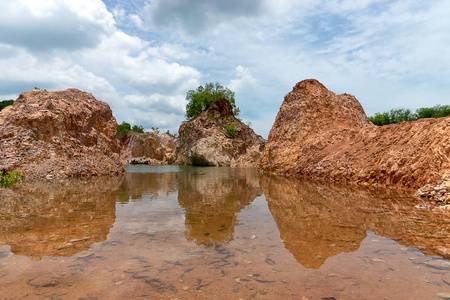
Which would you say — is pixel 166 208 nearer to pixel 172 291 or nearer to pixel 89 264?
pixel 89 264

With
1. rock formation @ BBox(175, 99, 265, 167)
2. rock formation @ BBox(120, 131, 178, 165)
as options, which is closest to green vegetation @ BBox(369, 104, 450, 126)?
rock formation @ BBox(175, 99, 265, 167)

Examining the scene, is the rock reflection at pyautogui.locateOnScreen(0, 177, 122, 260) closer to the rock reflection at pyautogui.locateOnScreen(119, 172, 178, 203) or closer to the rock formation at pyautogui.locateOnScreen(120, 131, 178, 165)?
the rock reflection at pyautogui.locateOnScreen(119, 172, 178, 203)

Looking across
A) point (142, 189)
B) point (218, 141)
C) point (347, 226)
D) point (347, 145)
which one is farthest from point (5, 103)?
point (347, 226)

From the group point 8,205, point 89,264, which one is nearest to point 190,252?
point 89,264

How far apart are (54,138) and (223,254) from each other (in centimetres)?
1391

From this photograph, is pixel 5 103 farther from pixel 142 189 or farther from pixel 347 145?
pixel 347 145

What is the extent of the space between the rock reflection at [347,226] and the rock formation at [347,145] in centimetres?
225

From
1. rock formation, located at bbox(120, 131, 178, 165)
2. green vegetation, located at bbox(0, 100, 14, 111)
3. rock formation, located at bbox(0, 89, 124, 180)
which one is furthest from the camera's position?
rock formation, located at bbox(120, 131, 178, 165)

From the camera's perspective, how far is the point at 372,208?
524cm

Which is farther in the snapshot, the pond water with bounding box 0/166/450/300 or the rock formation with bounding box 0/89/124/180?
the rock formation with bounding box 0/89/124/180

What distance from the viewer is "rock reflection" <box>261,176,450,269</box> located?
9.65 feet

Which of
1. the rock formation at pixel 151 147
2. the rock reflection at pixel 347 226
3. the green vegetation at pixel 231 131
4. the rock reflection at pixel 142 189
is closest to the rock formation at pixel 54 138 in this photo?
the rock reflection at pixel 142 189

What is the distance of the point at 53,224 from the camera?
3873 millimetres

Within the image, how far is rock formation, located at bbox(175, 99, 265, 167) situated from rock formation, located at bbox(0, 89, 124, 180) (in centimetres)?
2243
